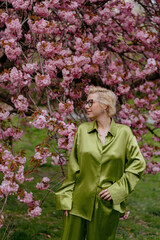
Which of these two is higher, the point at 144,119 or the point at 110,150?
the point at 110,150

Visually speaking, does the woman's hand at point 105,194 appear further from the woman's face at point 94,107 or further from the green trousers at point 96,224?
the woman's face at point 94,107

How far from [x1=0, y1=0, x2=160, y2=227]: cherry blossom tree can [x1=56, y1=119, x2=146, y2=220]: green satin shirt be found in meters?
0.36

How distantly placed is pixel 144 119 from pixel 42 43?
1.74m

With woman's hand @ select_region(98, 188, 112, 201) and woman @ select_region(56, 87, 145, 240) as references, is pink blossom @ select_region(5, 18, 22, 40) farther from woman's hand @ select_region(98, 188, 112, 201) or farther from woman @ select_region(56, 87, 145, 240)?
woman's hand @ select_region(98, 188, 112, 201)

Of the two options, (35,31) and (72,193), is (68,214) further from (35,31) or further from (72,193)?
(35,31)

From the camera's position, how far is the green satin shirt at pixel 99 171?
6.72ft

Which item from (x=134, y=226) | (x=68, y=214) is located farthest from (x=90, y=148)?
(x=134, y=226)

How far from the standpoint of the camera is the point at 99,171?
2064 millimetres

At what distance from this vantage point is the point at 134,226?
4531 millimetres

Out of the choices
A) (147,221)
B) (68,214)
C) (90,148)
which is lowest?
(147,221)

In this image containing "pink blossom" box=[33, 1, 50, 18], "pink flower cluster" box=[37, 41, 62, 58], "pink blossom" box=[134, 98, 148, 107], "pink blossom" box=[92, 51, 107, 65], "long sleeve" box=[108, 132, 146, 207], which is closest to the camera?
"long sleeve" box=[108, 132, 146, 207]

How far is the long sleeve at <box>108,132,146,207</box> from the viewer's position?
2006 millimetres

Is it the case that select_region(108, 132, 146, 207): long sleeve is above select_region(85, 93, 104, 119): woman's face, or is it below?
below

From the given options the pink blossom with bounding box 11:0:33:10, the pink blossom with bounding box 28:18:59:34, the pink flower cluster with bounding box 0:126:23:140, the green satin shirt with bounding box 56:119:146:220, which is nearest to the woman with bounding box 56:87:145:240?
the green satin shirt with bounding box 56:119:146:220
